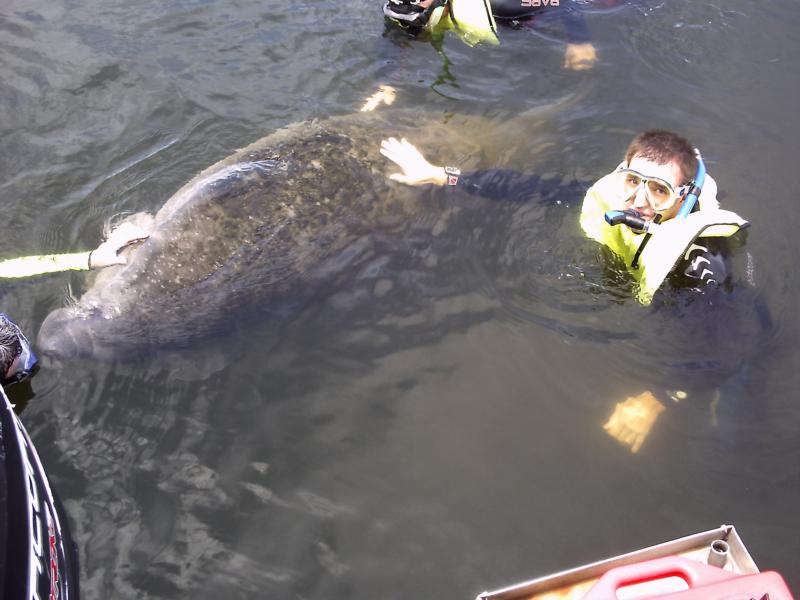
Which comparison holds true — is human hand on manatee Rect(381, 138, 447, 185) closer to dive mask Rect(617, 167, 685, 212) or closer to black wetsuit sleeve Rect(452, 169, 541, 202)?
black wetsuit sleeve Rect(452, 169, 541, 202)

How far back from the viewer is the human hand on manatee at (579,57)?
25.9ft

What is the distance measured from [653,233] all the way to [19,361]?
442cm

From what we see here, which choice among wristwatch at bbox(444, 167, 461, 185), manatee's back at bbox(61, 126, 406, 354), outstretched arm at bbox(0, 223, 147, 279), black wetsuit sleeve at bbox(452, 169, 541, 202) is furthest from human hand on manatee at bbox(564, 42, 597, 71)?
outstretched arm at bbox(0, 223, 147, 279)

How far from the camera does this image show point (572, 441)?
4586mm

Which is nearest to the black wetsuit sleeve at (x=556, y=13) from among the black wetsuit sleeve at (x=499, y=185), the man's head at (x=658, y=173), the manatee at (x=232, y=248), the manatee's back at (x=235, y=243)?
the black wetsuit sleeve at (x=499, y=185)

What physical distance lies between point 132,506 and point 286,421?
1057 mm

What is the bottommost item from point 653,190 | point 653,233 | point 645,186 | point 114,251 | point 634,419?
point 634,419

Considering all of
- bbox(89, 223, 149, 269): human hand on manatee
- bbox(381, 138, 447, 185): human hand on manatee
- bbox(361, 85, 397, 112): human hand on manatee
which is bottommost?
bbox(361, 85, 397, 112): human hand on manatee

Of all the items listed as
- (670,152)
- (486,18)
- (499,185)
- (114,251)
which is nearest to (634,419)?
(670,152)

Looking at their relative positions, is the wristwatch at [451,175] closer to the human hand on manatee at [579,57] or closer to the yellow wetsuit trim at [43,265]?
the yellow wetsuit trim at [43,265]

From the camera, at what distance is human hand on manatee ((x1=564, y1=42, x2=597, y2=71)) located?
789 centimetres

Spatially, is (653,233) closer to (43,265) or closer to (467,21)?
(467,21)

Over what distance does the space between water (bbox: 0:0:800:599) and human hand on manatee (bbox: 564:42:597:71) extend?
0.69 feet

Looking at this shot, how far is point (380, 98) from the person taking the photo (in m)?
7.20
